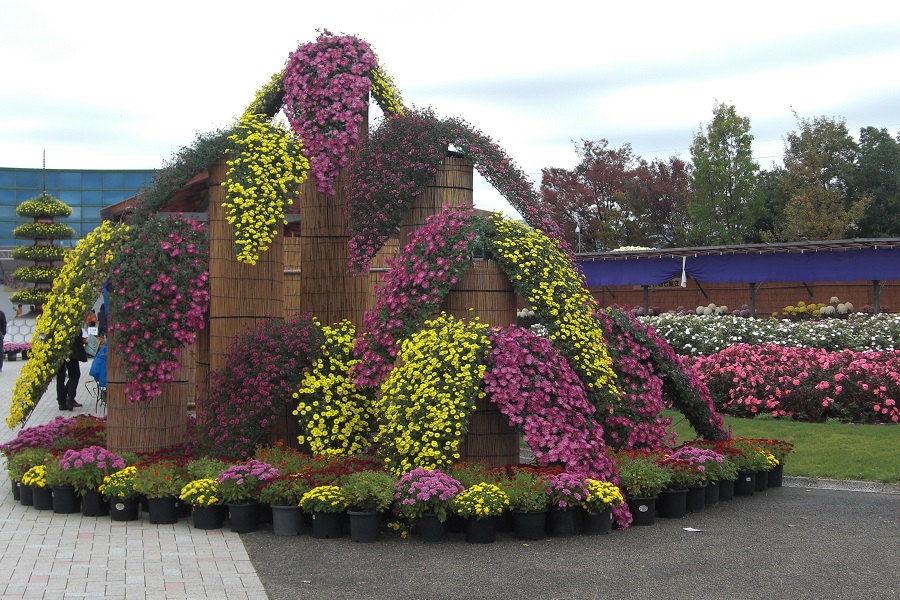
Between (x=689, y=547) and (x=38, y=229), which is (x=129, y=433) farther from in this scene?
(x=38, y=229)

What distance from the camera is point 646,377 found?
905cm

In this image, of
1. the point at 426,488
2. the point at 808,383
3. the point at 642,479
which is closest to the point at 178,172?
the point at 426,488

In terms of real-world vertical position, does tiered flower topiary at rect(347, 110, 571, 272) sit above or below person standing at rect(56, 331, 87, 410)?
above

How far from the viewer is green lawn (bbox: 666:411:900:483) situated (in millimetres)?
10133

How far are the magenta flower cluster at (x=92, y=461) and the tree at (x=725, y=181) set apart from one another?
103 feet

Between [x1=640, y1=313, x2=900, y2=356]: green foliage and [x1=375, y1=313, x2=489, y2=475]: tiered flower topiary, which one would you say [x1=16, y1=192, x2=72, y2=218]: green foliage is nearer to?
[x1=640, y1=313, x2=900, y2=356]: green foliage

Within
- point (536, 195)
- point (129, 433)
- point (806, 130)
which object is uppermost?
point (806, 130)

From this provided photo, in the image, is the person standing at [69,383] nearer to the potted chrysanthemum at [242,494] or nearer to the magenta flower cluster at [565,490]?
the potted chrysanthemum at [242,494]

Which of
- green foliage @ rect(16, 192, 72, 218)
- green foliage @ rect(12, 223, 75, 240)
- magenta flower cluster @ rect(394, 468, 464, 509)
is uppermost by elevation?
green foliage @ rect(16, 192, 72, 218)

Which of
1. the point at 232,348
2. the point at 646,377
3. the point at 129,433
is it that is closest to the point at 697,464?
the point at 646,377

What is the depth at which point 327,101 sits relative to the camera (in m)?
9.54

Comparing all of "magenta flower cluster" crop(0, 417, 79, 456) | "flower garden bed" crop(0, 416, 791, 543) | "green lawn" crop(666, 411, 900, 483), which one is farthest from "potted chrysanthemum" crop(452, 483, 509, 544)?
"magenta flower cluster" crop(0, 417, 79, 456)

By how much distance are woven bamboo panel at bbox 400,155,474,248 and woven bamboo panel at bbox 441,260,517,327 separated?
0.85 meters

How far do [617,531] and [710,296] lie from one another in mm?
19289
